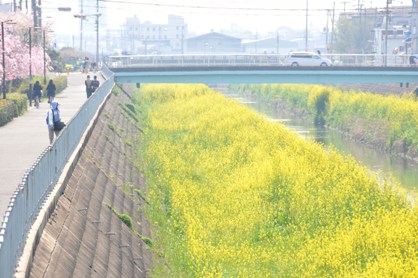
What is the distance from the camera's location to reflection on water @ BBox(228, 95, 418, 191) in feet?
155

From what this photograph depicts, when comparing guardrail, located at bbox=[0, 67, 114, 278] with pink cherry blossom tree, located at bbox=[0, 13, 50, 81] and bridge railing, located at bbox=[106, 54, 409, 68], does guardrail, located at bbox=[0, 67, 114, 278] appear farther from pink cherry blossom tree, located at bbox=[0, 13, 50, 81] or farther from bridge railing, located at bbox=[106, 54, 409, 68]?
bridge railing, located at bbox=[106, 54, 409, 68]

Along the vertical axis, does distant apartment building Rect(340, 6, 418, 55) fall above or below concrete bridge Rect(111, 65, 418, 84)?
above

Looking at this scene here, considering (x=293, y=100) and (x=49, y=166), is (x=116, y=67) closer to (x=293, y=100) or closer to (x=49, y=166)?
(x=293, y=100)

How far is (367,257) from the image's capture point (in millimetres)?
21953

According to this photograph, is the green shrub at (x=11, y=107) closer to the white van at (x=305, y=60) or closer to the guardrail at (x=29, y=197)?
the guardrail at (x=29, y=197)

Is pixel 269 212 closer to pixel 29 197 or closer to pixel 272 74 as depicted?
pixel 29 197

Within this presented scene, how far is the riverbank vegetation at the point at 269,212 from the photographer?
2175cm

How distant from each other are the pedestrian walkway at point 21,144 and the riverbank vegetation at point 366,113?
59.3 ft

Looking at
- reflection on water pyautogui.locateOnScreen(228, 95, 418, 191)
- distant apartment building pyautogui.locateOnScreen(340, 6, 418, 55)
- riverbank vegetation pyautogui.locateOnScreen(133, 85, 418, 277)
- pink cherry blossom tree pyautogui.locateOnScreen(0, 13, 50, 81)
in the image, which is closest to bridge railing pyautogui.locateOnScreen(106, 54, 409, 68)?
reflection on water pyautogui.locateOnScreen(228, 95, 418, 191)

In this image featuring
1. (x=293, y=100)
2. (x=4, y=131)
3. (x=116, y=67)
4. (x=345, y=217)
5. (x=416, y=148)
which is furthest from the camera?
(x=293, y=100)

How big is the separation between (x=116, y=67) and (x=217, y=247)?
52211 mm

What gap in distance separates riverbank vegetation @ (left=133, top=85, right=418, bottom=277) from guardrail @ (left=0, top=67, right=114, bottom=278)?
10.5 feet

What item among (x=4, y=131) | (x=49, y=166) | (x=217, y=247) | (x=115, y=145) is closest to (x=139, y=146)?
(x=115, y=145)

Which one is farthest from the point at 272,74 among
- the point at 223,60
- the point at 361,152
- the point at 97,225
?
the point at 97,225
